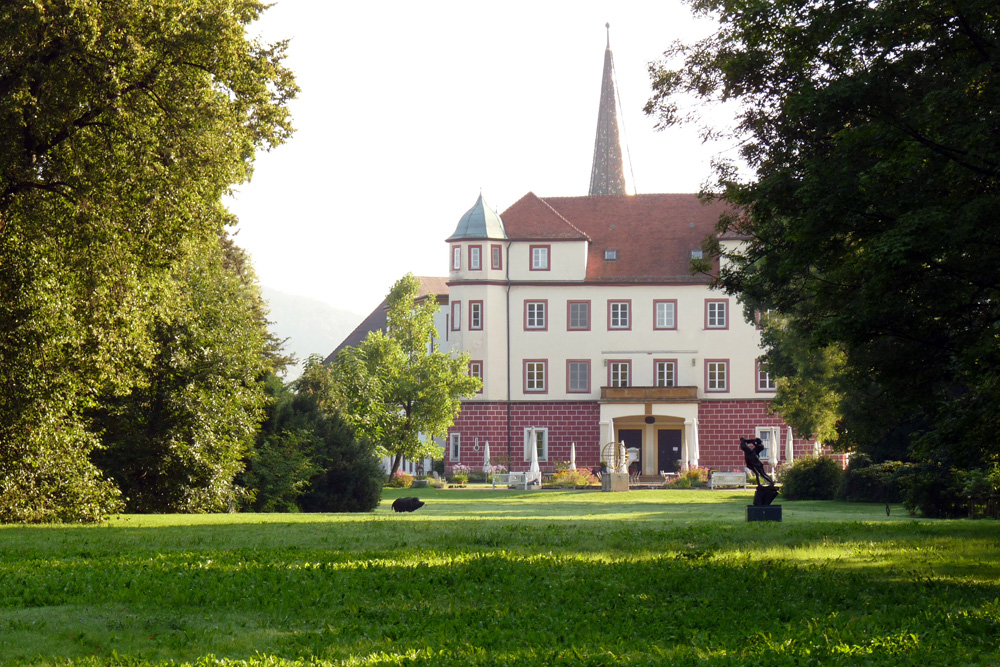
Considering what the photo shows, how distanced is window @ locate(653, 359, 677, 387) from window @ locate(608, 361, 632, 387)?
1.48 metres

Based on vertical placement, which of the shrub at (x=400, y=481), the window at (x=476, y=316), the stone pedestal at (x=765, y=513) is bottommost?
the shrub at (x=400, y=481)

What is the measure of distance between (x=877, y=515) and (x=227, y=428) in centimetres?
1560

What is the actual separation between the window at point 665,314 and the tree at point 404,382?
1124 centimetres

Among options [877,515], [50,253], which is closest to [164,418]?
[50,253]

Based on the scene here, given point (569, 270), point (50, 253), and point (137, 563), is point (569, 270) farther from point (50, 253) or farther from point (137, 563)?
point (137, 563)

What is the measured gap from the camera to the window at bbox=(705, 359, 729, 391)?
62.6 meters

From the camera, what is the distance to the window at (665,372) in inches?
2473

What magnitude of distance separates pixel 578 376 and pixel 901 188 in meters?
50.5

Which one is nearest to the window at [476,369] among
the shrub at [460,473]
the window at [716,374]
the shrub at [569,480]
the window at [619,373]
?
the shrub at [460,473]

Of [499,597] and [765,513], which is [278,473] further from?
[499,597]

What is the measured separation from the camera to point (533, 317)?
63.4 m

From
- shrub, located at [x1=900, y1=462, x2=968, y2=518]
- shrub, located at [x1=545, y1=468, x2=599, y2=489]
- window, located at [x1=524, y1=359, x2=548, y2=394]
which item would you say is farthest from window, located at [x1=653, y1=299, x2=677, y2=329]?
shrub, located at [x1=900, y1=462, x2=968, y2=518]

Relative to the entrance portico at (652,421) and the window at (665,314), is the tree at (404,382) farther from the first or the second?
the window at (665,314)

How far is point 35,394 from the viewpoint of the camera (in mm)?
20438
